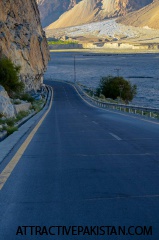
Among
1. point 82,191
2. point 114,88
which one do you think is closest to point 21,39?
point 114,88

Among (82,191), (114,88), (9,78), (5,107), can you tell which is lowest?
(114,88)

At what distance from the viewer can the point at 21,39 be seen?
71.4m

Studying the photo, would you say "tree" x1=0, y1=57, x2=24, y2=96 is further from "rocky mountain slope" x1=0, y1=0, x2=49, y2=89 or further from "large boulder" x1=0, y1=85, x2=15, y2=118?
"large boulder" x1=0, y1=85, x2=15, y2=118

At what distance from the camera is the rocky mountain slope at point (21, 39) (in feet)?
198

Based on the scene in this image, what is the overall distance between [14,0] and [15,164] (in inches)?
2567

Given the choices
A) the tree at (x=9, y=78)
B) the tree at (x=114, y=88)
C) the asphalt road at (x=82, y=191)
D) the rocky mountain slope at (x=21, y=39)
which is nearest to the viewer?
the asphalt road at (x=82, y=191)

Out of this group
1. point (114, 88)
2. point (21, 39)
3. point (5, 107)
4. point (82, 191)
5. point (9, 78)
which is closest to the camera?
point (82, 191)

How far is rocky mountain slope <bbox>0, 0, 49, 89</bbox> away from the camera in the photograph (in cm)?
6034

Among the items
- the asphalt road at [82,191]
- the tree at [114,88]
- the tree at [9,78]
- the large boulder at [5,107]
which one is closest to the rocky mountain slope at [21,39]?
the tree at [9,78]

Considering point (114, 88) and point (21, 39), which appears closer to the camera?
point (21, 39)

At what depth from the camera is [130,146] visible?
13414mm

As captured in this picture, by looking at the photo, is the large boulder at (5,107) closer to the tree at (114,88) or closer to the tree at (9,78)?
the tree at (9,78)

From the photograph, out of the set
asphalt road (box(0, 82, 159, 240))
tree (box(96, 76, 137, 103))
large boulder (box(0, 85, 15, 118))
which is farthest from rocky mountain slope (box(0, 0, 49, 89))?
asphalt road (box(0, 82, 159, 240))

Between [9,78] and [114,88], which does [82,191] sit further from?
[114,88]
